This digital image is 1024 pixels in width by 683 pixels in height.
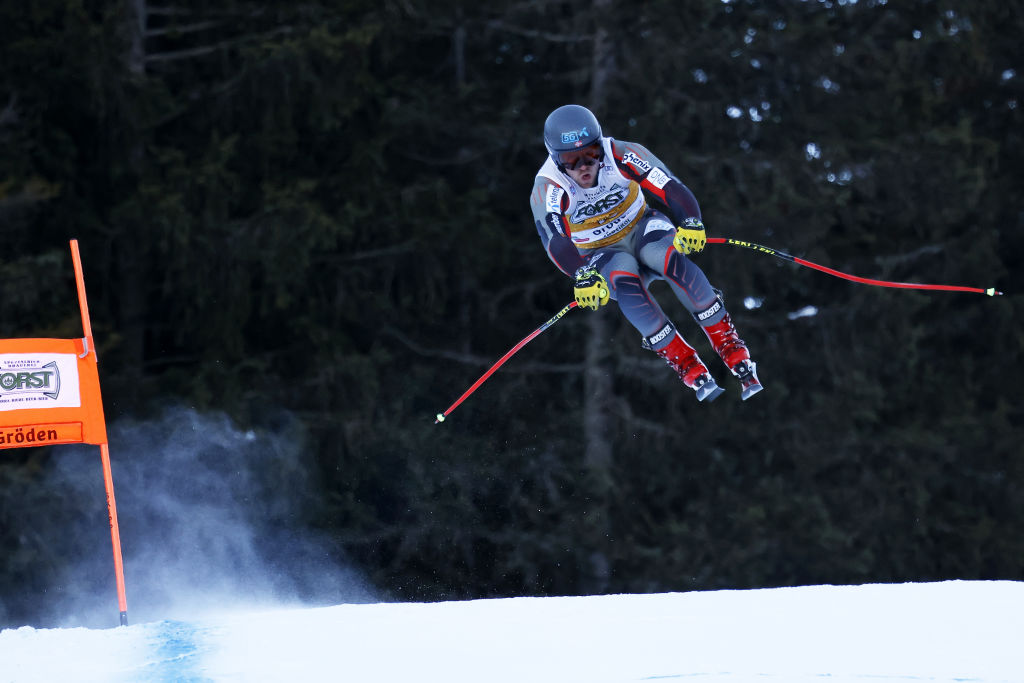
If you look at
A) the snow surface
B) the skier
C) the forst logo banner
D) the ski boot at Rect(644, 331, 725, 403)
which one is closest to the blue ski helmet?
the skier

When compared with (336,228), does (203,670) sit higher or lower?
lower

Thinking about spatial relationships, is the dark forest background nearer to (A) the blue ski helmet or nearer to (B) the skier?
(B) the skier

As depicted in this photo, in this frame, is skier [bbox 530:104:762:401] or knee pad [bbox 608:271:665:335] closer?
skier [bbox 530:104:762:401]

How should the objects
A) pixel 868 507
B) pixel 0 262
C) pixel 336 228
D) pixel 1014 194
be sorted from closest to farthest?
pixel 0 262, pixel 336 228, pixel 868 507, pixel 1014 194

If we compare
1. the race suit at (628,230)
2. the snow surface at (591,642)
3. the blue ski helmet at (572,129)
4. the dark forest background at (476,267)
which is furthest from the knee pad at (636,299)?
the dark forest background at (476,267)

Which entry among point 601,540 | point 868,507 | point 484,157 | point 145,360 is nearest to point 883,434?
point 868,507

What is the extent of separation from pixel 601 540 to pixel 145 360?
562cm

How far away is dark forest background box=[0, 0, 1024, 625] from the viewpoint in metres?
13.6

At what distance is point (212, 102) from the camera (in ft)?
46.9

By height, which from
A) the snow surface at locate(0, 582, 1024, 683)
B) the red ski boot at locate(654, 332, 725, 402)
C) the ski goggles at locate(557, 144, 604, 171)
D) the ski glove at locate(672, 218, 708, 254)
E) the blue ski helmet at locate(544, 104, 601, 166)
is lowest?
the snow surface at locate(0, 582, 1024, 683)

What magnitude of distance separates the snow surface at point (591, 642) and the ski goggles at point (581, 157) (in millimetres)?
2637

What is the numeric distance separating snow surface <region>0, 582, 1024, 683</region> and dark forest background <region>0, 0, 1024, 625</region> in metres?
5.97

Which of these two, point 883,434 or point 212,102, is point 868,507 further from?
point 212,102

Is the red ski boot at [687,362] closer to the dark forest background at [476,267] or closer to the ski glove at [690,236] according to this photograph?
the ski glove at [690,236]
